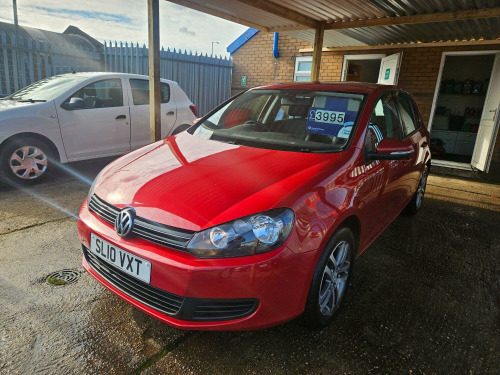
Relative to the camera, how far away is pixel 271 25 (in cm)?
729

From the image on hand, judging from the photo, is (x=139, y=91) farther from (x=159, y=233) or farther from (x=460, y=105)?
(x=460, y=105)

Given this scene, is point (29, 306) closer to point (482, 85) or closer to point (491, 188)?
point (491, 188)

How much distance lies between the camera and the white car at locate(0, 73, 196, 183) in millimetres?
4762

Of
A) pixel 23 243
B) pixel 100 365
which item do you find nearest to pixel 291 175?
pixel 100 365

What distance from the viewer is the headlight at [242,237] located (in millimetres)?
1706

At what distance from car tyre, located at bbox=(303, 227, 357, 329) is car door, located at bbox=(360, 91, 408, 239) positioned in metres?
0.33

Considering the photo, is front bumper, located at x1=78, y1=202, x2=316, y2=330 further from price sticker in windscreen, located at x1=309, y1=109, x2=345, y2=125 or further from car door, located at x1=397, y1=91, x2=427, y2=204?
car door, located at x1=397, y1=91, x2=427, y2=204

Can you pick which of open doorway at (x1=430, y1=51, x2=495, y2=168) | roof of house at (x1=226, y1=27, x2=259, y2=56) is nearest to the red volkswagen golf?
open doorway at (x1=430, y1=51, x2=495, y2=168)

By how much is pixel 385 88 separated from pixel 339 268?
6.06ft

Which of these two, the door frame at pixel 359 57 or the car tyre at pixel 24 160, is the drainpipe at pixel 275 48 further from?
the car tyre at pixel 24 160

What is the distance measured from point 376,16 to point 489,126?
3558 mm

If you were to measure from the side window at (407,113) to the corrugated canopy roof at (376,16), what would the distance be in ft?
6.90

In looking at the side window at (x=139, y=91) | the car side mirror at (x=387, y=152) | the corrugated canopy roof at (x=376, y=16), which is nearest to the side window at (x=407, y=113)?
the car side mirror at (x=387, y=152)

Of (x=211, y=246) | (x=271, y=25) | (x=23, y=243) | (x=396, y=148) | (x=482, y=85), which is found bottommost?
(x=23, y=243)
